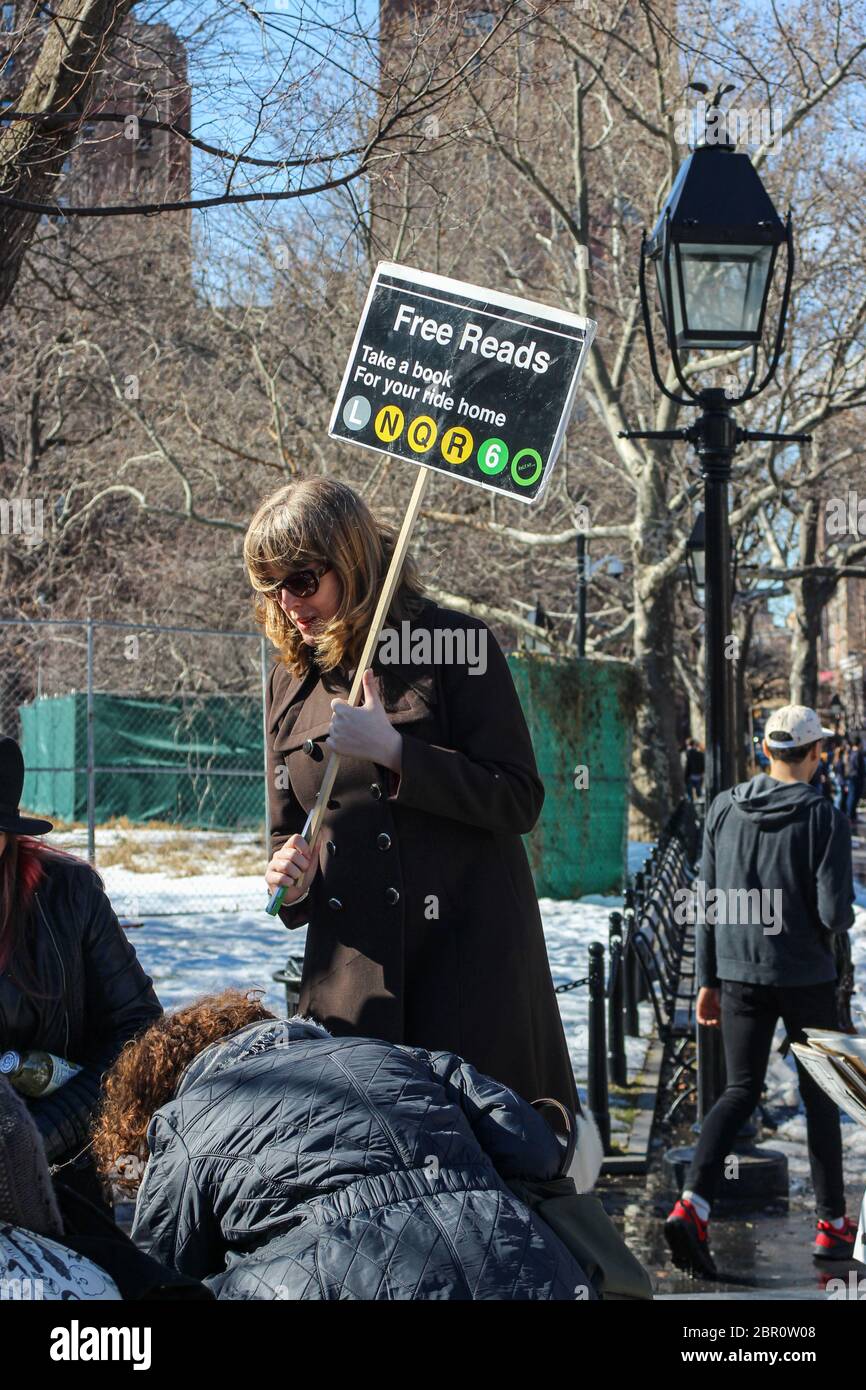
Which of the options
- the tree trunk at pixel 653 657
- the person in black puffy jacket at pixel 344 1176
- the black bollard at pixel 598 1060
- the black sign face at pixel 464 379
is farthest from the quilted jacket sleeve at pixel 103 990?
the tree trunk at pixel 653 657

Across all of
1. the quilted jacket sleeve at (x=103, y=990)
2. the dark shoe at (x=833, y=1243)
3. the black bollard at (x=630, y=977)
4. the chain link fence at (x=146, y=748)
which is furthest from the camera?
the chain link fence at (x=146, y=748)

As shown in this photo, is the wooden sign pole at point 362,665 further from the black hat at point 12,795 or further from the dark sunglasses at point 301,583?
the black hat at point 12,795

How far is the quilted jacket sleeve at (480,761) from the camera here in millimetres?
3094

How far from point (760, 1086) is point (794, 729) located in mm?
1417

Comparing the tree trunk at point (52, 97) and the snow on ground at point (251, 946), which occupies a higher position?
the tree trunk at point (52, 97)

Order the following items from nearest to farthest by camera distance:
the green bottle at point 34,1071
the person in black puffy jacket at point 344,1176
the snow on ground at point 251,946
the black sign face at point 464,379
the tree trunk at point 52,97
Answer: the person in black puffy jacket at point 344,1176, the green bottle at point 34,1071, the black sign face at point 464,379, the tree trunk at point 52,97, the snow on ground at point 251,946

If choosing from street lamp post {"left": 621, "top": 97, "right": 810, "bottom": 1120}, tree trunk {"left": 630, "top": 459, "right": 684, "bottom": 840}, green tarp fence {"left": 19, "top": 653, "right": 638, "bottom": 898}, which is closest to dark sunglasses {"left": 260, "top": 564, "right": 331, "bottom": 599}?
street lamp post {"left": 621, "top": 97, "right": 810, "bottom": 1120}

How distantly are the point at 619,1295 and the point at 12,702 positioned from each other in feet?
73.6

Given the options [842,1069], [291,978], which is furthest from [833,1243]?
[842,1069]

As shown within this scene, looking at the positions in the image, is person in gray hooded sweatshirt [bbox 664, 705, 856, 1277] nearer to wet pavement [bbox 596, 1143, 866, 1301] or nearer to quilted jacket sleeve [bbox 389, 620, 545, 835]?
wet pavement [bbox 596, 1143, 866, 1301]

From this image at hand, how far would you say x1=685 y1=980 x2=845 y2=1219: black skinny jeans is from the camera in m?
5.59

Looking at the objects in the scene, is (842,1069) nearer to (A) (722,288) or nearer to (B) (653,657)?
(A) (722,288)

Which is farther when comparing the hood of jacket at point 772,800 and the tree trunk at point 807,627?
the tree trunk at point 807,627
